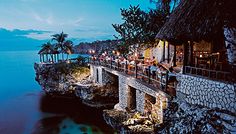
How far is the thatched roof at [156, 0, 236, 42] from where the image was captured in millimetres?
7629

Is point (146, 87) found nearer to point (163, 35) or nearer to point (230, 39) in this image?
point (163, 35)

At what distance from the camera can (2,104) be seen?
28.6 m

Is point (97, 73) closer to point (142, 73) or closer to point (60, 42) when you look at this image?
point (142, 73)

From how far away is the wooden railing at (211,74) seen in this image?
780cm

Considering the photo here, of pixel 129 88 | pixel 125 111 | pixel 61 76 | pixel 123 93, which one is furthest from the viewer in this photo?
pixel 61 76

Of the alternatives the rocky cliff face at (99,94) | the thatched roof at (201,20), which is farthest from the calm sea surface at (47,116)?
the thatched roof at (201,20)

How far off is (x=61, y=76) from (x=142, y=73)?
14.8 meters

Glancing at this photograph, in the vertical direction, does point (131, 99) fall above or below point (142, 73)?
below

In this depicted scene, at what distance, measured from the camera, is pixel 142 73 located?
51.7 ft

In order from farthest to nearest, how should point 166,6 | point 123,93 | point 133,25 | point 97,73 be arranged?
1. point 97,73
2. point 133,25
3. point 166,6
4. point 123,93

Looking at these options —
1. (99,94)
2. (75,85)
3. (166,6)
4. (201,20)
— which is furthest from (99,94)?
(201,20)

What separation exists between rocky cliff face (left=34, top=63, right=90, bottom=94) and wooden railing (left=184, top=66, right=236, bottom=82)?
61.0 ft

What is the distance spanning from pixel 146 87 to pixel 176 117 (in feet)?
12.9

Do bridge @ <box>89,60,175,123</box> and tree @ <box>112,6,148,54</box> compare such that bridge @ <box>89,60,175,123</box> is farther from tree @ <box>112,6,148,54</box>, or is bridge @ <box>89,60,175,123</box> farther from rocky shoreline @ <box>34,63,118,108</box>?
tree @ <box>112,6,148,54</box>
